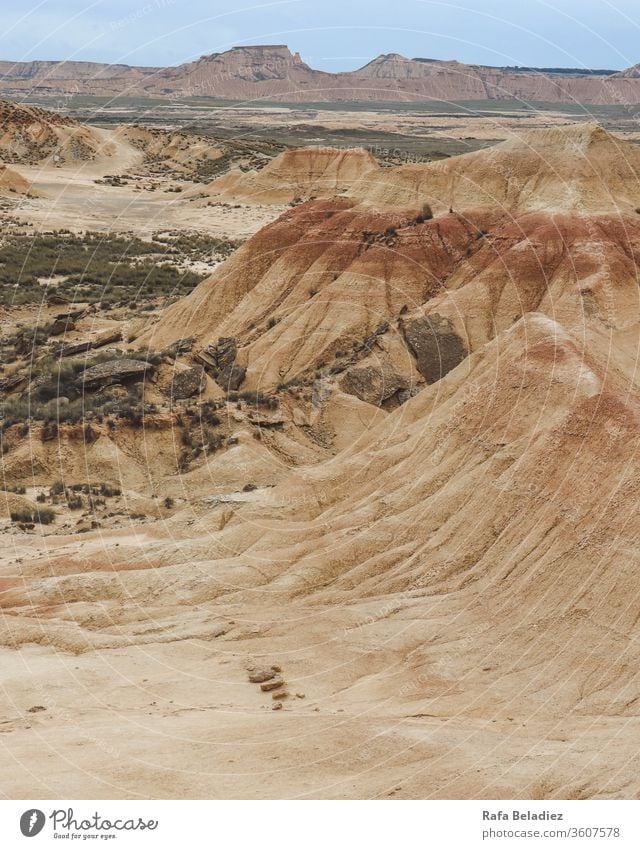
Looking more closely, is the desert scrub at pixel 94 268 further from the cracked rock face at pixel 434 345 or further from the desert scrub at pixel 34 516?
the desert scrub at pixel 34 516

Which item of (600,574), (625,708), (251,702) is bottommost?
(251,702)

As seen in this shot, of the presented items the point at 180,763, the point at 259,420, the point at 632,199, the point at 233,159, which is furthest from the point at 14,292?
the point at 233,159

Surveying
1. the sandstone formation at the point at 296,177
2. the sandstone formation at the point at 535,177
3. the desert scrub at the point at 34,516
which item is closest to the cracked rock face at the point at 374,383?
the sandstone formation at the point at 535,177

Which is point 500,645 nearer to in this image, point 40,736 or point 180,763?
point 180,763

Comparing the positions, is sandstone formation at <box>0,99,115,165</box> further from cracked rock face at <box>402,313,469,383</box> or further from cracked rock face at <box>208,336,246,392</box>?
cracked rock face at <box>402,313,469,383</box>

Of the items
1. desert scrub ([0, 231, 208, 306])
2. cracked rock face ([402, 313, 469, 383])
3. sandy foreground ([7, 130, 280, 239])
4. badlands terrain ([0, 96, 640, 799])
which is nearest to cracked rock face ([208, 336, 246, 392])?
badlands terrain ([0, 96, 640, 799])

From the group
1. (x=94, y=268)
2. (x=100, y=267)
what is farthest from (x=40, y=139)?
(x=94, y=268)
